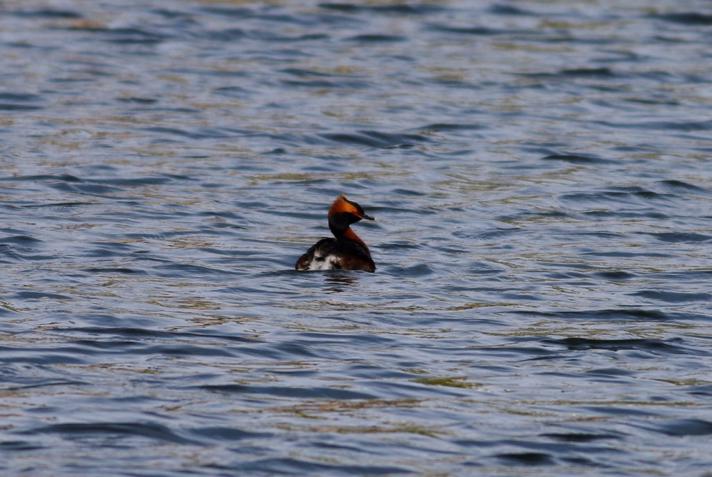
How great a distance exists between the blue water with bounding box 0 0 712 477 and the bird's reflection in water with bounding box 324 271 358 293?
0.04 metres

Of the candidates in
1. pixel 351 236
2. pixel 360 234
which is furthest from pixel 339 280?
pixel 360 234

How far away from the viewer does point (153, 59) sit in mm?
25094

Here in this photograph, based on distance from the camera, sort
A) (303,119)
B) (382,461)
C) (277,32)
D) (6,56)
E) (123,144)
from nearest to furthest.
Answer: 1. (382,461)
2. (123,144)
3. (303,119)
4. (6,56)
5. (277,32)

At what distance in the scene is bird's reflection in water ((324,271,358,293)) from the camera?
42.6 ft

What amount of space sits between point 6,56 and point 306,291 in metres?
13.3

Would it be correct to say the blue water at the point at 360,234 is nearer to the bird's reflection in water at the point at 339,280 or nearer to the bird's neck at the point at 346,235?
the bird's reflection in water at the point at 339,280

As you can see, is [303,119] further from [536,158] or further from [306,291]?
[306,291]

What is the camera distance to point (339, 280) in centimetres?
1328

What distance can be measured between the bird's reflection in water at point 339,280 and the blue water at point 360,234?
0.14 feet

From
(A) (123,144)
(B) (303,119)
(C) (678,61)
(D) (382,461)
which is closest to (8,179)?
(A) (123,144)

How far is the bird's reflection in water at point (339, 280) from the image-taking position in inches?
511

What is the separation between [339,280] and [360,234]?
9.17 ft

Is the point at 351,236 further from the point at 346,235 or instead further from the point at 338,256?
the point at 338,256

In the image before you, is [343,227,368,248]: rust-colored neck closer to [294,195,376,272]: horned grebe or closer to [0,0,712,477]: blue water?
[294,195,376,272]: horned grebe
